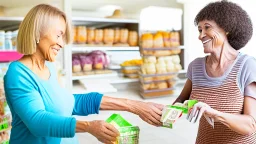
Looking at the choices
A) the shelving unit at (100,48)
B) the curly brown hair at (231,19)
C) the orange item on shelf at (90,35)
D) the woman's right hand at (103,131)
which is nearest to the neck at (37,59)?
the woman's right hand at (103,131)

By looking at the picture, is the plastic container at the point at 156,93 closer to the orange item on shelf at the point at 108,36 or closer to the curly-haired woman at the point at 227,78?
the orange item on shelf at the point at 108,36

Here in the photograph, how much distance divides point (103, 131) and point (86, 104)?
409 mm

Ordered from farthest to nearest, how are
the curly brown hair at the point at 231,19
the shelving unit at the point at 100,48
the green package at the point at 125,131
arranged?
1. the shelving unit at the point at 100,48
2. the curly brown hair at the point at 231,19
3. the green package at the point at 125,131

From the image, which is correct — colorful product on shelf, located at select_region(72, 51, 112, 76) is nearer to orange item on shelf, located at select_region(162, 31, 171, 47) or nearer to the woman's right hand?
orange item on shelf, located at select_region(162, 31, 171, 47)

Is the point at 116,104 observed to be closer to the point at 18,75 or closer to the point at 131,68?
the point at 18,75

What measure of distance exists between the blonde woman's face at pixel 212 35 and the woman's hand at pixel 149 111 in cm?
39

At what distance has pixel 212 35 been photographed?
1.44 metres

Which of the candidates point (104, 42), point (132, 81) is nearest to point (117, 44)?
point (104, 42)

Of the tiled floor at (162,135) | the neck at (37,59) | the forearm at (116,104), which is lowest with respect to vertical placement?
the tiled floor at (162,135)

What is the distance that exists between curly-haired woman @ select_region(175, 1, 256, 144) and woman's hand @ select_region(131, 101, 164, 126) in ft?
0.71

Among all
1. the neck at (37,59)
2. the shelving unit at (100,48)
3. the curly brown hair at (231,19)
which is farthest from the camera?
the shelving unit at (100,48)

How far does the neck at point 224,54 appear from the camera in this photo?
1456mm

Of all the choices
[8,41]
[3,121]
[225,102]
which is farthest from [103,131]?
[8,41]

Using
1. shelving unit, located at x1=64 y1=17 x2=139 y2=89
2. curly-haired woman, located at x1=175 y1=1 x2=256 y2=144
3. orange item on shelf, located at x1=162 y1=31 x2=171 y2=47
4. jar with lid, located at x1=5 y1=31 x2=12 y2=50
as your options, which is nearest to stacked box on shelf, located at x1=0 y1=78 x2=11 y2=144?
jar with lid, located at x1=5 y1=31 x2=12 y2=50
